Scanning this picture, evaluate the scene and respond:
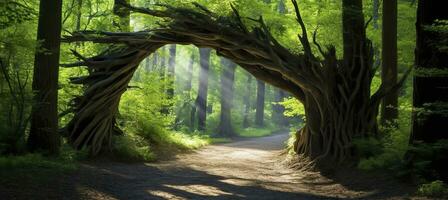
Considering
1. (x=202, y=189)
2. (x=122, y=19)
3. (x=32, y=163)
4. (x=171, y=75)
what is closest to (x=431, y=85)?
(x=202, y=189)

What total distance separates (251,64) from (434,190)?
291 inches

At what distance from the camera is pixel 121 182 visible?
27.7 ft

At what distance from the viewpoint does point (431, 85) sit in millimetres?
7773

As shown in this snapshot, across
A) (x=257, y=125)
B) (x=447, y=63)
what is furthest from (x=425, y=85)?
(x=257, y=125)

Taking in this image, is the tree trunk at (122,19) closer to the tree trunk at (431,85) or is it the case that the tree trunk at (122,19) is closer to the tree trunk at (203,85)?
the tree trunk at (431,85)

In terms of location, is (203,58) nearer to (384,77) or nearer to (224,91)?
(224,91)

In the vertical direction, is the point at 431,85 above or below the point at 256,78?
below

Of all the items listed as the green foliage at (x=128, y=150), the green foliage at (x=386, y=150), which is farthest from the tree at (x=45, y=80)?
the green foliage at (x=386, y=150)

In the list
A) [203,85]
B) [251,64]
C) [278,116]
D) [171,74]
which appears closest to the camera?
[251,64]

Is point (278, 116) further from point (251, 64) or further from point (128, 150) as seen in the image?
point (128, 150)

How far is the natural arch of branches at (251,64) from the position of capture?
465 inches

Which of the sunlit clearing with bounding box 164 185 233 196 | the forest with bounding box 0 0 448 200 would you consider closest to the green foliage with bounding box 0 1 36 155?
the forest with bounding box 0 0 448 200

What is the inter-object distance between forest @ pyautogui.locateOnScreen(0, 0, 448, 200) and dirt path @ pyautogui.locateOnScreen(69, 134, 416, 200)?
0.16ft

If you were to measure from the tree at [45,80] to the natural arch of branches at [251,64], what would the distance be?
304 centimetres
